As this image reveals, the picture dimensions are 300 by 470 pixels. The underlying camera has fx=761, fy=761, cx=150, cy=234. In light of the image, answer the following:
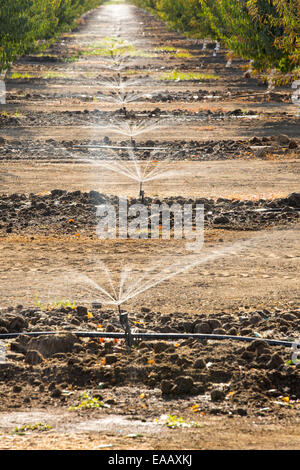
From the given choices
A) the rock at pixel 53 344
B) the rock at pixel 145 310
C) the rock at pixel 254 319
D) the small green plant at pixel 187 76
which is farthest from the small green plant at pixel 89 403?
the small green plant at pixel 187 76

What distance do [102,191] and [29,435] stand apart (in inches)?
312

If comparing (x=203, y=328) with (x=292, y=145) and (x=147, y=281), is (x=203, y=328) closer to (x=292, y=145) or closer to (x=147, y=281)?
(x=147, y=281)

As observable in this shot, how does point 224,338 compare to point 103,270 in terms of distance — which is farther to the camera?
point 103,270

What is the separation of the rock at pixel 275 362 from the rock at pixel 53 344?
5.52ft

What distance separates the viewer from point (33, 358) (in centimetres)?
627

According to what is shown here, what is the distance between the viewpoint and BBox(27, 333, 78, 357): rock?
6.45 meters

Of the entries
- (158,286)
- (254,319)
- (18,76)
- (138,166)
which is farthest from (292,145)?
(18,76)

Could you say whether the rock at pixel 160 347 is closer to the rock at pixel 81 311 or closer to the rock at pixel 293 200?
the rock at pixel 81 311

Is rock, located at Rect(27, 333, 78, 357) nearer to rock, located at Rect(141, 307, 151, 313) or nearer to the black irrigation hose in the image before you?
the black irrigation hose

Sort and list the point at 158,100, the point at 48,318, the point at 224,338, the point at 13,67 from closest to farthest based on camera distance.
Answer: the point at 224,338, the point at 48,318, the point at 158,100, the point at 13,67

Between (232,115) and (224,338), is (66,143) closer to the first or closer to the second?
(232,115)

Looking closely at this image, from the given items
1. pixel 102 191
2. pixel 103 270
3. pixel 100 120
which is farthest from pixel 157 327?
pixel 100 120

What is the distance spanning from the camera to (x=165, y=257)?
941cm

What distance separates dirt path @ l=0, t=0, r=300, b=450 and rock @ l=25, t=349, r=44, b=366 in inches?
2.8
